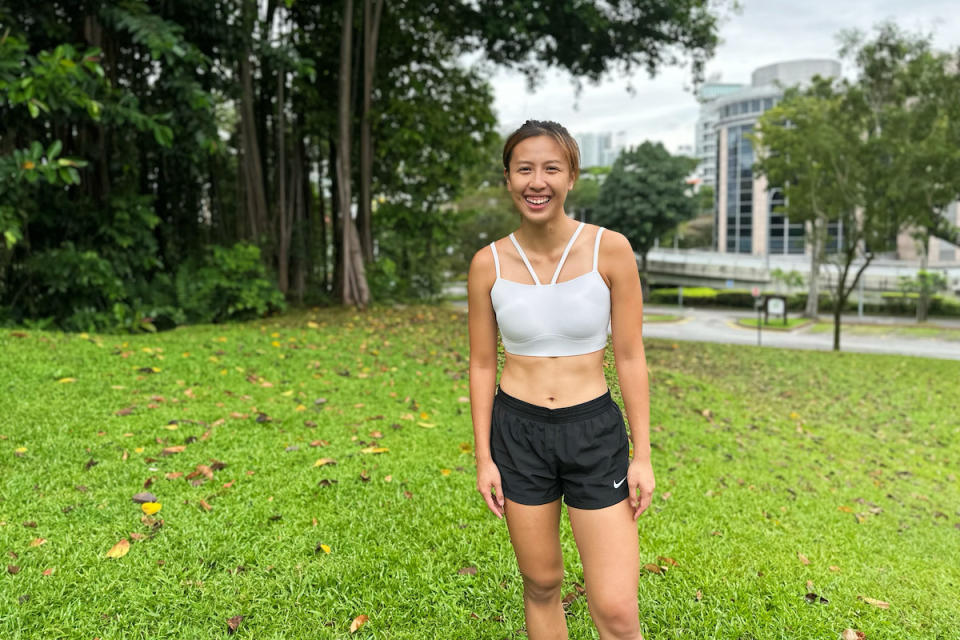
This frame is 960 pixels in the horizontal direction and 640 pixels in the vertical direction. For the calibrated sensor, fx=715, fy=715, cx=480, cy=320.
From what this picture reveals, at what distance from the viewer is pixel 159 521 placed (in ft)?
11.2

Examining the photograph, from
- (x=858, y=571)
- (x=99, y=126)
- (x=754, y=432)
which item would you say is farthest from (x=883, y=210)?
(x=99, y=126)

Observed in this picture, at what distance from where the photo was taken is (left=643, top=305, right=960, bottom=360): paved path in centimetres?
2125

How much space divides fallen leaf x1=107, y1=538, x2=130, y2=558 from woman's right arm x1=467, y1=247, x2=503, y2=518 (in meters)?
1.92

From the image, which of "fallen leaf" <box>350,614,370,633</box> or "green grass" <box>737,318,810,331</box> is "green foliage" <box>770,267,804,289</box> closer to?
"green grass" <box>737,318,810,331</box>

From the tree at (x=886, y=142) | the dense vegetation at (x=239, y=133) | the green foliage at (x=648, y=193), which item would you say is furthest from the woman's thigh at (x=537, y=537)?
the green foliage at (x=648, y=193)

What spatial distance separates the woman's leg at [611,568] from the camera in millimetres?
1929

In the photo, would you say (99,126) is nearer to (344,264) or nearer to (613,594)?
(344,264)

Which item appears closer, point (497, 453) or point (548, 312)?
point (548, 312)

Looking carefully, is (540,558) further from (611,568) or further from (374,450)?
(374,450)

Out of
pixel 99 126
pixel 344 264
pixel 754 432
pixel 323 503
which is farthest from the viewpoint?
pixel 344 264

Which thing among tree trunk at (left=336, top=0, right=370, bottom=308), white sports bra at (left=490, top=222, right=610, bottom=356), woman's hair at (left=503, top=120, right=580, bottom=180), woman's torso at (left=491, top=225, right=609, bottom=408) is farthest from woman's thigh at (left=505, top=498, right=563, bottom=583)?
tree trunk at (left=336, top=0, right=370, bottom=308)

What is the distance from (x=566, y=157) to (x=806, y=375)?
1060 centimetres

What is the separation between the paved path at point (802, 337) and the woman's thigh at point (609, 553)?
55.6 feet

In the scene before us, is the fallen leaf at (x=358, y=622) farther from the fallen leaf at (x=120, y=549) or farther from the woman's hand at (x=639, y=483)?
the woman's hand at (x=639, y=483)
